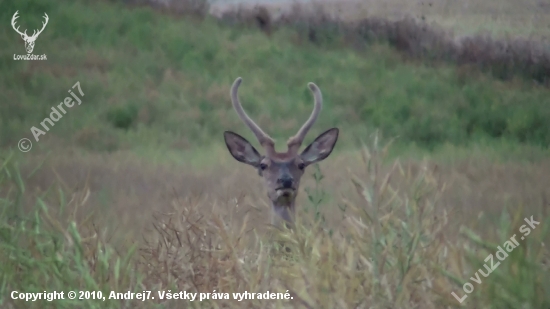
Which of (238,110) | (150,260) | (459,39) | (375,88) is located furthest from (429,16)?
(150,260)

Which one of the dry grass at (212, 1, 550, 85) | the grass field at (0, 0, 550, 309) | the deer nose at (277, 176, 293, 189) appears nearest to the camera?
the grass field at (0, 0, 550, 309)

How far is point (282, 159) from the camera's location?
4.08 meters

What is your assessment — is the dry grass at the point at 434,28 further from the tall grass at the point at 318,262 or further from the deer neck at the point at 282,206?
the tall grass at the point at 318,262

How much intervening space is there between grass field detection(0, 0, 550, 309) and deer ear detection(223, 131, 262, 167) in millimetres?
266

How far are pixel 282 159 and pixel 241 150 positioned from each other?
0.86ft

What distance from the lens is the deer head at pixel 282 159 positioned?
13.0 feet

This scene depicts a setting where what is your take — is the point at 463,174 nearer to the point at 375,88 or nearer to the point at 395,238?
the point at 375,88

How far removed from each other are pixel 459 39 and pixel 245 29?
1714 millimetres

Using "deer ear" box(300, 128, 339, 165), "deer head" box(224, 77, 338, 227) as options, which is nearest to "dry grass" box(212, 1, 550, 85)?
"deer head" box(224, 77, 338, 227)

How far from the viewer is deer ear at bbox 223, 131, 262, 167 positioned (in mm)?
4176

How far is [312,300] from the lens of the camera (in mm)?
2291

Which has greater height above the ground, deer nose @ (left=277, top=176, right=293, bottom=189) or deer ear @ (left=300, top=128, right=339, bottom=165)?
deer ear @ (left=300, top=128, right=339, bottom=165)

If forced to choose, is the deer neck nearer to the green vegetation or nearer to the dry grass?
the green vegetation

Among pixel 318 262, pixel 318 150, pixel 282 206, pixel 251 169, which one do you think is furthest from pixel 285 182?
pixel 318 262
